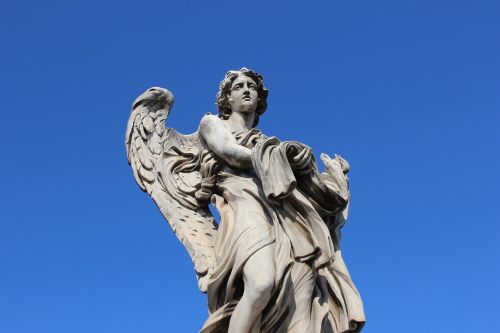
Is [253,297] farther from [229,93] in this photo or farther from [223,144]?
[229,93]

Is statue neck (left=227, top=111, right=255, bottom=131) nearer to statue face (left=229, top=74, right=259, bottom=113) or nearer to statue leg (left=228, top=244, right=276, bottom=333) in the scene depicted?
statue face (left=229, top=74, right=259, bottom=113)

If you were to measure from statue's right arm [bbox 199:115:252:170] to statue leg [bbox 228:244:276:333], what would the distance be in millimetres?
1196

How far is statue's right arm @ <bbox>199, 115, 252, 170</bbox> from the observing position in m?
7.68

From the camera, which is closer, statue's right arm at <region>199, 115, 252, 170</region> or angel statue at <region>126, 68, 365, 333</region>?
angel statue at <region>126, 68, 365, 333</region>

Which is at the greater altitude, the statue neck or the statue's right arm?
the statue neck

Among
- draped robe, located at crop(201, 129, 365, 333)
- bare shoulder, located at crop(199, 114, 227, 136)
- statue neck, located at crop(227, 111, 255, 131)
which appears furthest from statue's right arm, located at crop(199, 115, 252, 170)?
statue neck, located at crop(227, 111, 255, 131)

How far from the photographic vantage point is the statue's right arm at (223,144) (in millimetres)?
7676

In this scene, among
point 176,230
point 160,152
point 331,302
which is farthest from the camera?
point 160,152

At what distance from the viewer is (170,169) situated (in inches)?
329

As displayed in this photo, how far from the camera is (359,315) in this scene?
23.3 feet

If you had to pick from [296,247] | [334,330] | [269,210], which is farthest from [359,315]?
[269,210]

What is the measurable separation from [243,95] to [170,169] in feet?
3.79

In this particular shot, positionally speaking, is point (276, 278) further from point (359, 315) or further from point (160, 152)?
point (160, 152)

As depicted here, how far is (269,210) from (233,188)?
0.45m
